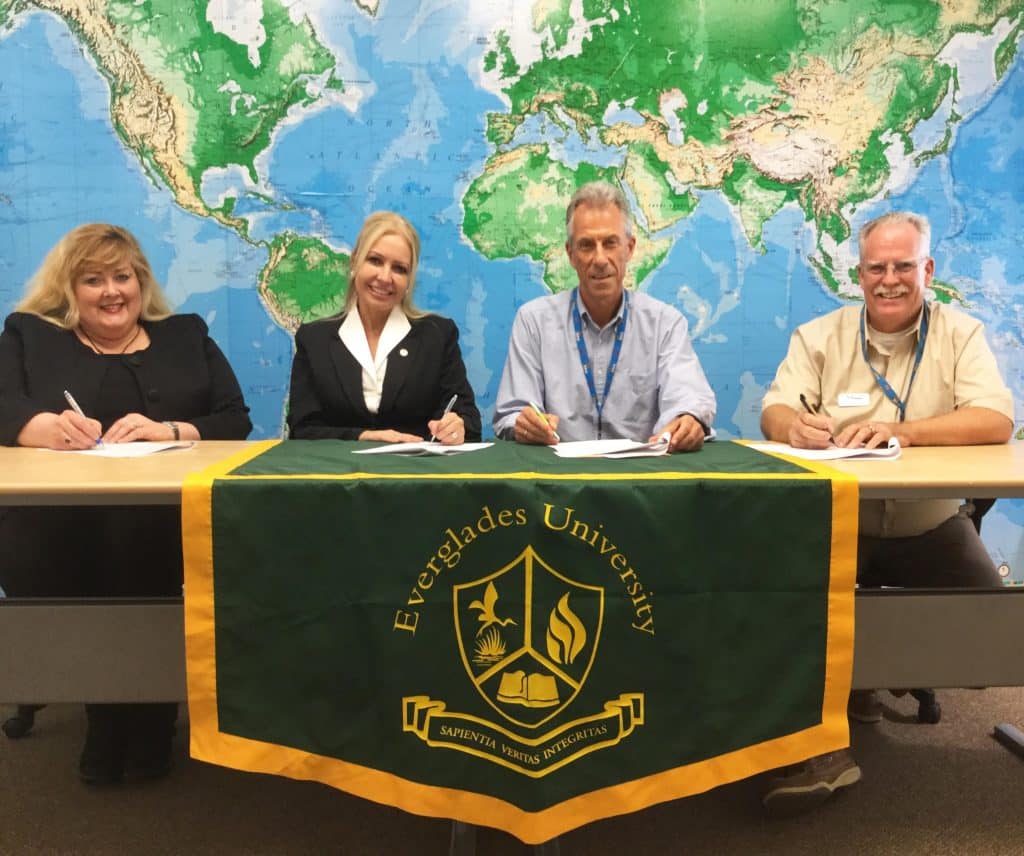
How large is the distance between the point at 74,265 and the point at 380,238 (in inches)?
36.1

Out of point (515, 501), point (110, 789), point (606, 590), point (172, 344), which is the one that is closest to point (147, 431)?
point (172, 344)

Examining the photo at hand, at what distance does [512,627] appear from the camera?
1421 mm

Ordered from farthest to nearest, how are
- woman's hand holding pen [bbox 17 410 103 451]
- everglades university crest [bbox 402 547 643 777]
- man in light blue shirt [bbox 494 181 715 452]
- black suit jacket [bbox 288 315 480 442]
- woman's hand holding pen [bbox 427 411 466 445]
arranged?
black suit jacket [bbox 288 315 480 442] → man in light blue shirt [bbox 494 181 715 452] → woman's hand holding pen [bbox 427 411 466 445] → woman's hand holding pen [bbox 17 410 103 451] → everglades university crest [bbox 402 547 643 777]

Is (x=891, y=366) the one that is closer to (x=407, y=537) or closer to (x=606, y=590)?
(x=606, y=590)

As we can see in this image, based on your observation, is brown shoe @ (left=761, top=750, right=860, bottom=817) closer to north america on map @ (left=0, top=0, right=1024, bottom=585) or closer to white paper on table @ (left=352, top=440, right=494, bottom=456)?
white paper on table @ (left=352, top=440, right=494, bottom=456)

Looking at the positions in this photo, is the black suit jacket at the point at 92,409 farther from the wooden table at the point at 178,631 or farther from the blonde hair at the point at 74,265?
the wooden table at the point at 178,631

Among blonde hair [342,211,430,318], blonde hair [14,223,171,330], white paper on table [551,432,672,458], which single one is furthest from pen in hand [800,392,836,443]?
blonde hair [14,223,171,330]

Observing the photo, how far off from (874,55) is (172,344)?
2.80 meters

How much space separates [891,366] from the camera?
2.34 m

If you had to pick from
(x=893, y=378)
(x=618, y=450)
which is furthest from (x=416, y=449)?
(x=893, y=378)

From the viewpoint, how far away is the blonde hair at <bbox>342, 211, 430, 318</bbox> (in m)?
2.58

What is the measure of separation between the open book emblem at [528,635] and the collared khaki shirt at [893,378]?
1.16m

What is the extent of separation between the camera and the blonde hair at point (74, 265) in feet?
7.34

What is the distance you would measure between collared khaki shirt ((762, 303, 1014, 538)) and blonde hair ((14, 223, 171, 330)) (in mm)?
1989
